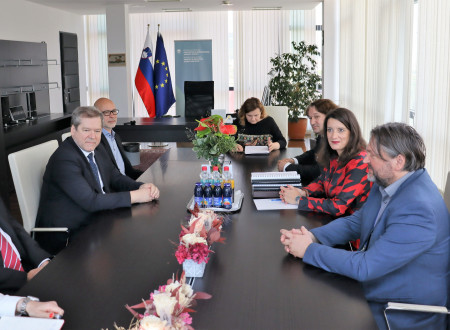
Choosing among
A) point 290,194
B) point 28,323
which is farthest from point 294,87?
point 28,323

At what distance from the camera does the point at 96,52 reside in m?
13.2

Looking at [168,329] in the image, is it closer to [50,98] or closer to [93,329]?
[93,329]

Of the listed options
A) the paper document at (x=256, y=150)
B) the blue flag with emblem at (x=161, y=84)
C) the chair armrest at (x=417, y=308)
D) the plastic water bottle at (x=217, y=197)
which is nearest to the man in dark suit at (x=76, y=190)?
the plastic water bottle at (x=217, y=197)

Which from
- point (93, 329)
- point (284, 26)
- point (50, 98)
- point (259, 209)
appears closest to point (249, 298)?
point (93, 329)

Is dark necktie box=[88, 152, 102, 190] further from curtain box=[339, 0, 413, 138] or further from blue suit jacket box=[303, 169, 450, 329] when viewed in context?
curtain box=[339, 0, 413, 138]

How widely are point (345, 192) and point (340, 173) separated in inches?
6.8

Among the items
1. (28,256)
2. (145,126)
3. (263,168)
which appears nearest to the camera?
(28,256)

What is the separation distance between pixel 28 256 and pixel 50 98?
9018mm

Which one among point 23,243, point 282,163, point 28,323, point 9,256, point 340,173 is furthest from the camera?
point 282,163

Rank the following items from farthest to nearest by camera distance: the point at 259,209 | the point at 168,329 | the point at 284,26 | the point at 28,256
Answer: the point at 284,26, the point at 259,209, the point at 28,256, the point at 168,329

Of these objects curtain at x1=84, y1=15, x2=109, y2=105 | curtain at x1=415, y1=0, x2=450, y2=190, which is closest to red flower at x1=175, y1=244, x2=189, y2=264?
curtain at x1=415, y1=0, x2=450, y2=190

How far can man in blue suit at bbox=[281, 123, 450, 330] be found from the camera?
1.96 m

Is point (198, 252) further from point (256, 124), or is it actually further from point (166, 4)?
point (166, 4)

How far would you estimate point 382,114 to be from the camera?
21.4ft
